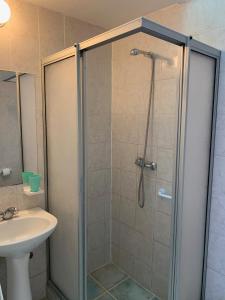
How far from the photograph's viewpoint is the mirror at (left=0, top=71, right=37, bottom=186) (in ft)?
5.78

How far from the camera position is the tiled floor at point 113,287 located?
212cm

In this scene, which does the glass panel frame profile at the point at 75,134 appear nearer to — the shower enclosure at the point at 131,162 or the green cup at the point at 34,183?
the shower enclosure at the point at 131,162

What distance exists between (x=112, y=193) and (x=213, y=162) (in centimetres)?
109

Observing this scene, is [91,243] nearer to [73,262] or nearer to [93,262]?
[93,262]

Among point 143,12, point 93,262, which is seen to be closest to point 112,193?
point 93,262

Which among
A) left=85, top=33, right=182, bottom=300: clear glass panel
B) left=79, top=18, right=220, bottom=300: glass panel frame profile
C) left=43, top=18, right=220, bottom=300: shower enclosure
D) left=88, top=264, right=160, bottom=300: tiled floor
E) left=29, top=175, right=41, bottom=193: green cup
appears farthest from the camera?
left=88, top=264, right=160, bottom=300: tiled floor

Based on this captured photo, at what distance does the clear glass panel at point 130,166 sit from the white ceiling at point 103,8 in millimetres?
205

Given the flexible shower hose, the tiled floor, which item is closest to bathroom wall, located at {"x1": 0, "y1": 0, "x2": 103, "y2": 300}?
the tiled floor

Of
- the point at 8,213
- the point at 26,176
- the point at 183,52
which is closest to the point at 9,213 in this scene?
the point at 8,213

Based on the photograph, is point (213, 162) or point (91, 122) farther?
point (91, 122)

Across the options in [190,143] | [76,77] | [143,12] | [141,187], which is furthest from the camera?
[141,187]

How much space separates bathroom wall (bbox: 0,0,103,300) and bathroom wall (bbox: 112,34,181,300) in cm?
53

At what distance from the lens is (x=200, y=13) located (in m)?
1.66

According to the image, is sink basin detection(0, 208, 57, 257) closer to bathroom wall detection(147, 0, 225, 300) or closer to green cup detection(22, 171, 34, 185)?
green cup detection(22, 171, 34, 185)
